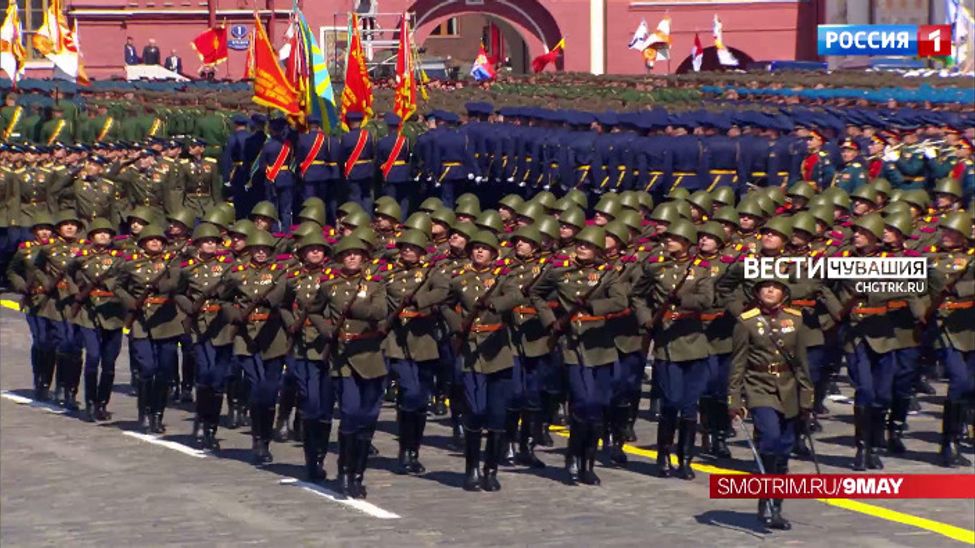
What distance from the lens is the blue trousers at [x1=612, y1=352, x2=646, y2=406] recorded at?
727 inches

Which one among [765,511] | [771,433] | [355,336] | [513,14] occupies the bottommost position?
[765,511]

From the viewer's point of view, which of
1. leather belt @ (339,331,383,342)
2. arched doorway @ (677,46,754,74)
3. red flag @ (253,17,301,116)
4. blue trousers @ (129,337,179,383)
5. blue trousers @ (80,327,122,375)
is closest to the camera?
leather belt @ (339,331,383,342)

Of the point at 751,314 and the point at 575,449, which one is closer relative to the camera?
the point at 751,314

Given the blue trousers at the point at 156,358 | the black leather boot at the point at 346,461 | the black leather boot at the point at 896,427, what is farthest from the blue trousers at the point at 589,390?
the blue trousers at the point at 156,358

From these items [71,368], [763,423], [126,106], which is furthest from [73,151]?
[763,423]

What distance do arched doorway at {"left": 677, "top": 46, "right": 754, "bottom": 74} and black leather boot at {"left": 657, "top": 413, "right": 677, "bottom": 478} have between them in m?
51.8

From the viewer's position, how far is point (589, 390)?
1808cm

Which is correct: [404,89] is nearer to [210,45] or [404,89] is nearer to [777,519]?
[777,519]

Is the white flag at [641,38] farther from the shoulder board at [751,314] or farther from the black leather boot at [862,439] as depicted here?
the shoulder board at [751,314]

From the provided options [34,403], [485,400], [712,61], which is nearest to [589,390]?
[485,400]

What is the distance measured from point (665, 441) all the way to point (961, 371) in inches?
92.8

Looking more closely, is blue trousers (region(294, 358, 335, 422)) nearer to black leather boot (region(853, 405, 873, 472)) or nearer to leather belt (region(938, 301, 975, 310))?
black leather boot (region(853, 405, 873, 472))

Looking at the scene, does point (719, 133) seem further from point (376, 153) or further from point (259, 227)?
point (259, 227)

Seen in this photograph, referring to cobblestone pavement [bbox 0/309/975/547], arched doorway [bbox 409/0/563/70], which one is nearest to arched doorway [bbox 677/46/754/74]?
arched doorway [bbox 409/0/563/70]
